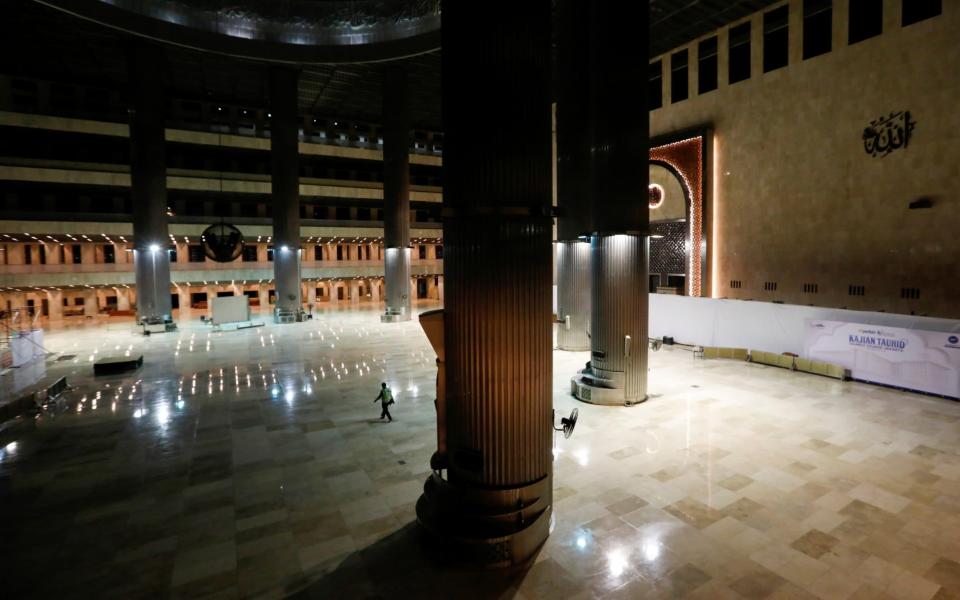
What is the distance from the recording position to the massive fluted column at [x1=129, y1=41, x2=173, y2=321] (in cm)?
2748

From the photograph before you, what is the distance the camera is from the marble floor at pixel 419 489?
5.99 meters

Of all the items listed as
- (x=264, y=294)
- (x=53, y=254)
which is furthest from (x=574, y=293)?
(x=53, y=254)

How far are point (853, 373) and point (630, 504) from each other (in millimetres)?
11760

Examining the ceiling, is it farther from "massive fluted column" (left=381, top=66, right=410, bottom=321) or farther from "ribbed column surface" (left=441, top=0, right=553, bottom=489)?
"ribbed column surface" (left=441, top=0, right=553, bottom=489)

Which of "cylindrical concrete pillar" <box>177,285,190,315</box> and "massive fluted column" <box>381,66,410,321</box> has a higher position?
"massive fluted column" <box>381,66,410,321</box>

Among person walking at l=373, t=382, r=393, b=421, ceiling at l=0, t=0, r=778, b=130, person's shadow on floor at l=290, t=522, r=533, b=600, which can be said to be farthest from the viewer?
ceiling at l=0, t=0, r=778, b=130

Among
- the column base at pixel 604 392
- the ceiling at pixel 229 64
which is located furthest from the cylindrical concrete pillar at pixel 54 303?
the column base at pixel 604 392

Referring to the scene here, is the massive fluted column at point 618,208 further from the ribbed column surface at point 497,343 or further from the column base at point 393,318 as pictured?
the column base at point 393,318

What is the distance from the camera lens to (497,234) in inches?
252

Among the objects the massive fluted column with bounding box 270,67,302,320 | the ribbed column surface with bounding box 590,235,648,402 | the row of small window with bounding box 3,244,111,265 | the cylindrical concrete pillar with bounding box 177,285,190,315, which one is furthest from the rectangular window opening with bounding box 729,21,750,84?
the row of small window with bounding box 3,244,111,265

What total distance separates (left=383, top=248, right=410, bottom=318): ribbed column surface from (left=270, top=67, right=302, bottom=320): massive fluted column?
607 cm

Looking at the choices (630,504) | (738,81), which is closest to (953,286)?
(738,81)

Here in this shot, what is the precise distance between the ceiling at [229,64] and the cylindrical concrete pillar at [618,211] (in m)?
12.6

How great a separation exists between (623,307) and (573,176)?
819 cm
